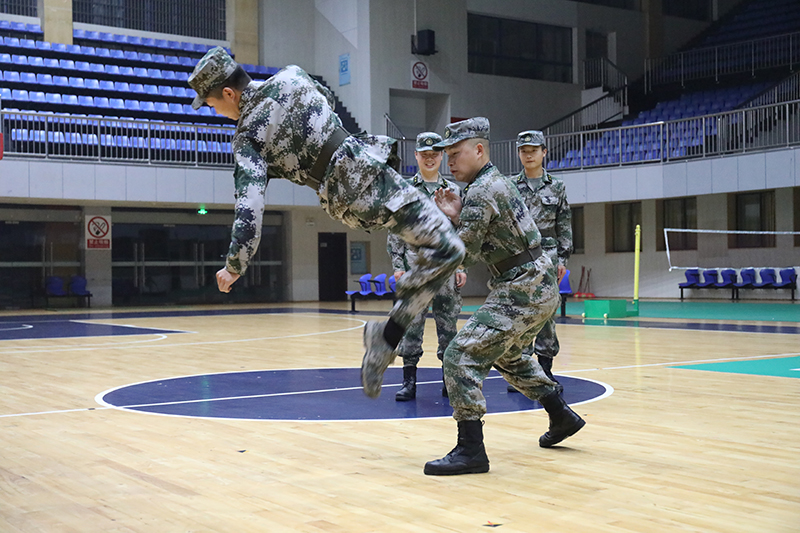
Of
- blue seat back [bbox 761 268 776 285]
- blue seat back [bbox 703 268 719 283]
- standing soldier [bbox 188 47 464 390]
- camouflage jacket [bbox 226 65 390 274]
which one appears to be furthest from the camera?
blue seat back [bbox 703 268 719 283]

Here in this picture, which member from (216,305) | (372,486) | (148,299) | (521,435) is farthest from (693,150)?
(372,486)

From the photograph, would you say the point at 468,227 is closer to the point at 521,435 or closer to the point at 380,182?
the point at 380,182

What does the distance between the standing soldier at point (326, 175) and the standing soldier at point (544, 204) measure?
328cm

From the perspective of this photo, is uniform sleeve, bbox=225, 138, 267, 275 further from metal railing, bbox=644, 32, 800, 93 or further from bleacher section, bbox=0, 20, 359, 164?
metal railing, bbox=644, 32, 800, 93

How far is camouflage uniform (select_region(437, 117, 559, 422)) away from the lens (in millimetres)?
4480

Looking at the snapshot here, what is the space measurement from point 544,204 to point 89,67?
70.2ft

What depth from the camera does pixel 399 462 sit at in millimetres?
4703

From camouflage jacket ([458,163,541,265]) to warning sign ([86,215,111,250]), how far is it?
22.5 meters

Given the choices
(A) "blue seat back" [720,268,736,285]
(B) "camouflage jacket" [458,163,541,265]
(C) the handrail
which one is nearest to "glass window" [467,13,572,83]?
(C) the handrail

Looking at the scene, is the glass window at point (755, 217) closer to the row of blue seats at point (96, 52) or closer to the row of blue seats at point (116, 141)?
the row of blue seats at point (116, 141)

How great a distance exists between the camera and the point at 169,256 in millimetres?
26703

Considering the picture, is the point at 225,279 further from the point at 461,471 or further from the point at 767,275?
the point at 767,275

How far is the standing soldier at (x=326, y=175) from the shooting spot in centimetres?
388

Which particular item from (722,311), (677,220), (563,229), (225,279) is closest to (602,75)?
(677,220)
